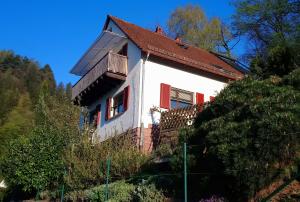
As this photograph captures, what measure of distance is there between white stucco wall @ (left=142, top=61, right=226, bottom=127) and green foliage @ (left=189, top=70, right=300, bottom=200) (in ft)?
28.1

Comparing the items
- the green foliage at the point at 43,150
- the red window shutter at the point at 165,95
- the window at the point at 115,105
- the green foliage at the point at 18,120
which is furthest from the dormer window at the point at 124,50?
the green foliage at the point at 18,120

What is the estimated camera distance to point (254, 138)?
8930 mm

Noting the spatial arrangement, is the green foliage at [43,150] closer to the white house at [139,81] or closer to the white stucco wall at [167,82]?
the white house at [139,81]

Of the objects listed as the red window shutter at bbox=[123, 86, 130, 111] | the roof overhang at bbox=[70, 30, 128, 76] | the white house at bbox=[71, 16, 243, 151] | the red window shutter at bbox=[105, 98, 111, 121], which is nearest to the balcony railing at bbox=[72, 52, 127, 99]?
the white house at bbox=[71, 16, 243, 151]

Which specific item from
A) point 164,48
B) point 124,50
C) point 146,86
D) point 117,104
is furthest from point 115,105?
point 164,48

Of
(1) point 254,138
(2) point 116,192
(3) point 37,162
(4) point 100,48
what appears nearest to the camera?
(1) point 254,138

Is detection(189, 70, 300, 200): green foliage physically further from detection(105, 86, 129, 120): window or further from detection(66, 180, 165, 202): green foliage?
detection(105, 86, 129, 120): window

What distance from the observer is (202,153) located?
403 inches

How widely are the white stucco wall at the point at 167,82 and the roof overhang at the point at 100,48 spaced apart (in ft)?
10.1

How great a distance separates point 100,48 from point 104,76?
3.79 meters

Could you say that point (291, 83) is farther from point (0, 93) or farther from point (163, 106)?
point (0, 93)

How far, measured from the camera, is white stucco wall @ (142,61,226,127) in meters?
19.0

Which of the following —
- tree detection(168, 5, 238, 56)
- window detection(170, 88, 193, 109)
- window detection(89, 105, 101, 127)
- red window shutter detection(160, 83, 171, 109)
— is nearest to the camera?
red window shutter detection(160, 83, 171, 109)

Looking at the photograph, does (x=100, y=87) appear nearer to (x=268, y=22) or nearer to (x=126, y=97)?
(x=126, y=97)
